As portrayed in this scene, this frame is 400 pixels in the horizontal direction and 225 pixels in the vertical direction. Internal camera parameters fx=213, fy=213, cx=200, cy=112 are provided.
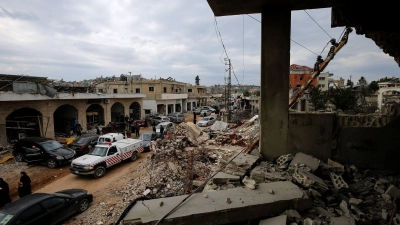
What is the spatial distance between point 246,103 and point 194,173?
132 ft

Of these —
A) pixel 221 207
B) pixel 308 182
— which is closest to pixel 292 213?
pixel 308 182

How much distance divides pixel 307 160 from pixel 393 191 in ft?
5.88

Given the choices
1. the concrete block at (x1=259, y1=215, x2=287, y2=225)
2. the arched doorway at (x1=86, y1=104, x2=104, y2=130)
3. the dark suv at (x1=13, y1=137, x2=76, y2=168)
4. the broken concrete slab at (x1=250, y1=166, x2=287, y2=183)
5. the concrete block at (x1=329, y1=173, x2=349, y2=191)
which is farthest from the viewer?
the arched doorway at (x1=86, y1=104, x2=104, y2=130)

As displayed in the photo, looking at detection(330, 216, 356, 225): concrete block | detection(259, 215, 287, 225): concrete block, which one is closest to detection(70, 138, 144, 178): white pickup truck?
detection(259, 215, 287, 225): concrete block

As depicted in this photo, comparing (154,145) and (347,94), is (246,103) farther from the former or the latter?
(154,145)

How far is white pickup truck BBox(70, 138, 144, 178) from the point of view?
36.1 feet

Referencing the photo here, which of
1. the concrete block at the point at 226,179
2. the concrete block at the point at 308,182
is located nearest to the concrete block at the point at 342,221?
the concrete block at the point at 308,182

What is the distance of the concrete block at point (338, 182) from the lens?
16.0 feet

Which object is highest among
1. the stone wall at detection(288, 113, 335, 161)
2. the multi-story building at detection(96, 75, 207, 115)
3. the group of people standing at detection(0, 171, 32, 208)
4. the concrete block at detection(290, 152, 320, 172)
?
the multi-story building at detection(96, 75, 207, 115)

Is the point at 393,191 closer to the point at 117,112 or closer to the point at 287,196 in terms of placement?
the point at 287,196

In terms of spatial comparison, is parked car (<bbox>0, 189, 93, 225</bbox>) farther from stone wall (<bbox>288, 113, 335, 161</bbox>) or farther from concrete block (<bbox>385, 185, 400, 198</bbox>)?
concrete block (<bbox>385, 185, 400, 198</bbox>)

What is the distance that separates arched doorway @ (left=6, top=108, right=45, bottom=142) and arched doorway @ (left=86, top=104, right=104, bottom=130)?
5991mm

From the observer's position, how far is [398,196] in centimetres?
460

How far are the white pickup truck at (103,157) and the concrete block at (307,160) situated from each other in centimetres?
981
